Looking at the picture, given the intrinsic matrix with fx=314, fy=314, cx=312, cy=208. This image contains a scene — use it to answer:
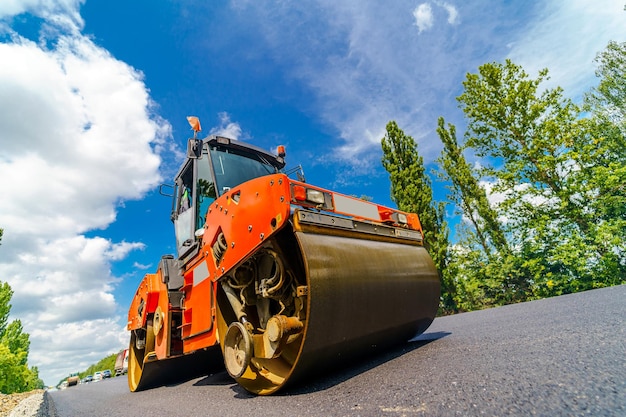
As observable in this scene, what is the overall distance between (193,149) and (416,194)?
10.9 meters

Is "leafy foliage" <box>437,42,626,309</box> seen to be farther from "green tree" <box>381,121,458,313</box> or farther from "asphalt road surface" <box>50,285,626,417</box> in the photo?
"asphalt road surface" <box>50,285,626,417</box>

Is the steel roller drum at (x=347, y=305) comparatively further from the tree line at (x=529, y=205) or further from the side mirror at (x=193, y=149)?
the tree line at (x=529, y=205)

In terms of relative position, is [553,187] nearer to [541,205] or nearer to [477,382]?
[541,205]

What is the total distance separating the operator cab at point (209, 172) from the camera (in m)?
3.68

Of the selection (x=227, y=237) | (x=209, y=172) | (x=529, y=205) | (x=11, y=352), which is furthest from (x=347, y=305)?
(x=11, y=352)

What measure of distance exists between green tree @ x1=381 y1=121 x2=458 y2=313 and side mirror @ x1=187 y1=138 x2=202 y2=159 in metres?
10.00

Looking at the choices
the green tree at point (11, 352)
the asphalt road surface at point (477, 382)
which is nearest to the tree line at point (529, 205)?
the asphalt road surface at point (477, 382)

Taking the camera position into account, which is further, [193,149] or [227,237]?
[193,149]

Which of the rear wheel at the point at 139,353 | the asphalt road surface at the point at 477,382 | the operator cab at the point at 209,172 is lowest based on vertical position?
the asphalt road surface at the point at 477,382

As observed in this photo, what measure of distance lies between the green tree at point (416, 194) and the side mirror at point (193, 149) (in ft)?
32.8

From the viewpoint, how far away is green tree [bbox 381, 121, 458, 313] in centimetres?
1180

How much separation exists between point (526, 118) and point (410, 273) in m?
10.8

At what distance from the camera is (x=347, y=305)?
2.15 m

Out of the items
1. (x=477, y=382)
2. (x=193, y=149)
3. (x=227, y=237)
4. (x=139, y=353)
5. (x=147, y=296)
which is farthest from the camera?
(x=139, y=353)
